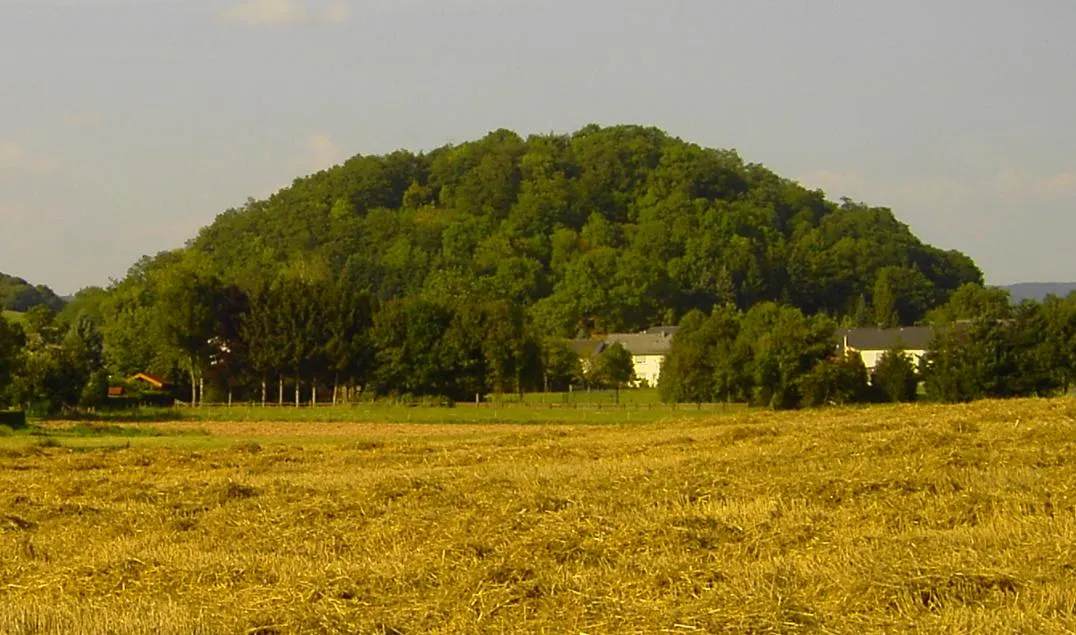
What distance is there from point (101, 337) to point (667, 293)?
3069 inches

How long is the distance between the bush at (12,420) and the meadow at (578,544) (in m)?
30.8

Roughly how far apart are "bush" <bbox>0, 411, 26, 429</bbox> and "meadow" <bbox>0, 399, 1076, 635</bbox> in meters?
30.8

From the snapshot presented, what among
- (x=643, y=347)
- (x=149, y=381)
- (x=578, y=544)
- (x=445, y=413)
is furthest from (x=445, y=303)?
(x=578, y=544)

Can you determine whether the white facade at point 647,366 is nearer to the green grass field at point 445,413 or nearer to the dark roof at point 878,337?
the dark roof at point 878,337

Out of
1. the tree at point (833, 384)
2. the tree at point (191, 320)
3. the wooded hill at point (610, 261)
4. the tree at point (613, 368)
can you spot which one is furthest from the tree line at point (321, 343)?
the wooded hill at point (610, 261)

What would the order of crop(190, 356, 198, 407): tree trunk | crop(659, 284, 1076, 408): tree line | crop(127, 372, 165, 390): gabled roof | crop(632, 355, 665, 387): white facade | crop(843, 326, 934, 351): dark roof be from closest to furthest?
crop(659, 284, 1076, 408): tree line → crop(190, 356, 198, 407): tree trunk → crop(127, 372, 165, 390): gabled roof → crop(843, 326, 934, 351): dark roof → crop(632, 355, 665, 387): white facade

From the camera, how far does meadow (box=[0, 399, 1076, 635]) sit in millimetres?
10328

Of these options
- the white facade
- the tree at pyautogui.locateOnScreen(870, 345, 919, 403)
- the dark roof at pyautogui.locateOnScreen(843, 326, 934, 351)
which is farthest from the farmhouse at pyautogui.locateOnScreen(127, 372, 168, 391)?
the dark roof at pyautogui.locateOnScreen(843, 326, 934, 351)

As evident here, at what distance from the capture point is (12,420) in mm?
56875

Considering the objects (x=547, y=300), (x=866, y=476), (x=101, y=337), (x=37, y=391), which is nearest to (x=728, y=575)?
(x=866, y=476)

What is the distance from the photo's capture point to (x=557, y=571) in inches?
478

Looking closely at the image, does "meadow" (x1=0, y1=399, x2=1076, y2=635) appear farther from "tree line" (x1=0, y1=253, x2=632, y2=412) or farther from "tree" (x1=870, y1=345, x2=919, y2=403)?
"tree line" (x1=0, y1=253, x2=632, y2=412)

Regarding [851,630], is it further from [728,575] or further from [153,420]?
[153,420]

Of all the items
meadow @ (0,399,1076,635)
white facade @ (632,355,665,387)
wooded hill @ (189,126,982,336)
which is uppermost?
wooded hill @ (189,126,982,336)
